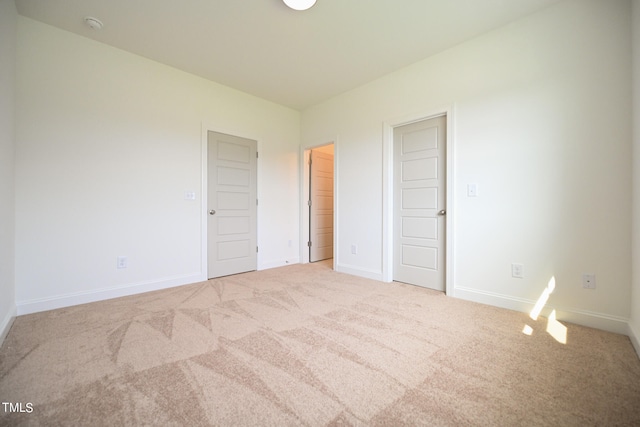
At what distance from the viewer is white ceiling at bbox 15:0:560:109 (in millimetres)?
2184

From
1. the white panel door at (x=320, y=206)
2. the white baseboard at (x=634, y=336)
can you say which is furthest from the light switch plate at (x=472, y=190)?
the white panel door at (x=320, y=206)

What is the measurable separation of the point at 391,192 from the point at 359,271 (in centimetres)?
121

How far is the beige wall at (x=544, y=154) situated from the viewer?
195 cm

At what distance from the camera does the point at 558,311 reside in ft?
7.06

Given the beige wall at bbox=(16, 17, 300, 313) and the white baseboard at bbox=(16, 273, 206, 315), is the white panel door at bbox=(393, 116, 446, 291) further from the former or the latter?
the white baseboard at bbox=(16, 273, 206, 315)

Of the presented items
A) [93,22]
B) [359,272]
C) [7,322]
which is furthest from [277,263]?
[93,22]

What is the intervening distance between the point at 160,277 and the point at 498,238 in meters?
3.74

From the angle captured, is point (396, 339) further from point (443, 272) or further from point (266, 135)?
point (266, 135)

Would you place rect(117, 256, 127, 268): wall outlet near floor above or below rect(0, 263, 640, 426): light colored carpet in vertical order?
above

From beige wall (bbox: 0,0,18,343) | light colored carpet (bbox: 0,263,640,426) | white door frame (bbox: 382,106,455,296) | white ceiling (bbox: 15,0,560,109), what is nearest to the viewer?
light colored carpet (bbox: 0,263,640,426)

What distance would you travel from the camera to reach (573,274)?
6.91 ft

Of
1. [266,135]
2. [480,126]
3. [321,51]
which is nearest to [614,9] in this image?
[480,126]

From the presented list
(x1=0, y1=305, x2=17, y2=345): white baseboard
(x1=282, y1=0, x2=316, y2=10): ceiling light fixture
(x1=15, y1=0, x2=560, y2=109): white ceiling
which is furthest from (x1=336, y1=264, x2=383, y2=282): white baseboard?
(x1=0, y1=305, x2=17, y2=345): white baseboard

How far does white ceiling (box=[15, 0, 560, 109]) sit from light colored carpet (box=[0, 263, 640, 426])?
2681 mm
